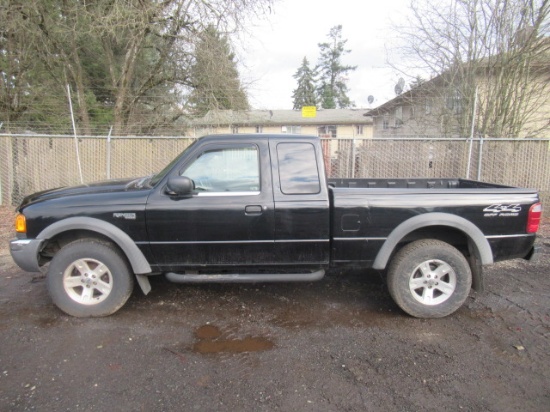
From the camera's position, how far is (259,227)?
135 inches

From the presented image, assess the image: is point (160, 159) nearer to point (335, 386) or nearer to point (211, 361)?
point (211, 361)

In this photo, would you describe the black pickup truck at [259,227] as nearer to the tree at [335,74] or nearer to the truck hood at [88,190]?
the truck hood at [88,190]

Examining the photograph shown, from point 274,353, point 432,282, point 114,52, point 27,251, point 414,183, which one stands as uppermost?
point 114,52

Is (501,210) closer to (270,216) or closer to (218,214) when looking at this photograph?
(270,216)

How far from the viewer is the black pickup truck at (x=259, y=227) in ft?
11.2

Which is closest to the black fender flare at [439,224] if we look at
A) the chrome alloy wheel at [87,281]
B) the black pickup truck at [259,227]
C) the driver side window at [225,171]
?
the black pickup truck at [259,227]

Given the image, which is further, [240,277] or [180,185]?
[240,277]

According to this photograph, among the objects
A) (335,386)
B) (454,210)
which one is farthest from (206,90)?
(335,386)

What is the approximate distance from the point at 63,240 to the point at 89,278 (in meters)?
0.54

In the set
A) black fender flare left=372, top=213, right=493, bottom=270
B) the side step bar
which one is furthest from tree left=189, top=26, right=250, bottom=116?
black fender flare left=372, top=213, right=493, bottom=270

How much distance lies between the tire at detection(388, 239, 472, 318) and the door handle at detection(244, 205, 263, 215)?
1.48 metres

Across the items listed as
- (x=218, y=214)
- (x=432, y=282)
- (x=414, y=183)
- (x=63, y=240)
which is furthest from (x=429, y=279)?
(x=63, y=240)

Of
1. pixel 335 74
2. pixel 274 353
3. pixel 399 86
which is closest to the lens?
pixel 274 353

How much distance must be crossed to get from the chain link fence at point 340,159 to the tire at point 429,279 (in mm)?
A: 4465
